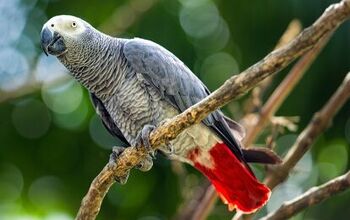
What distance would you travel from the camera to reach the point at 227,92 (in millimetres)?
1895

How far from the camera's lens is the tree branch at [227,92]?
5.64ft

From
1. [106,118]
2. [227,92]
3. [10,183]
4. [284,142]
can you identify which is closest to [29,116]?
[10,183]

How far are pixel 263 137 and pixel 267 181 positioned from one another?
131 centimetres

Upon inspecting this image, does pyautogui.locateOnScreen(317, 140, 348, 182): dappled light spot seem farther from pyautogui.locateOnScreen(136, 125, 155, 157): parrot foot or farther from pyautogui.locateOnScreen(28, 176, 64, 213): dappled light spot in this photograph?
pyautogui.locateOnScreen(136, 125, 155, 157): parrot foot

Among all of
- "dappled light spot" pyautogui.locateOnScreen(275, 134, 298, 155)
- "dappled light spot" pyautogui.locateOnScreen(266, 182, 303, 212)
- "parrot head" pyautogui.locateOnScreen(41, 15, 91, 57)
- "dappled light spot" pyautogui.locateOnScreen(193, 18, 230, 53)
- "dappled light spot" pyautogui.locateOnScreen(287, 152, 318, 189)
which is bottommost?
"dappled light spot" pyautogui.locateOnScreen(266, 182, 303, 212)

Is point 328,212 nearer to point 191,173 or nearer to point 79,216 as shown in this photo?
point 191,173

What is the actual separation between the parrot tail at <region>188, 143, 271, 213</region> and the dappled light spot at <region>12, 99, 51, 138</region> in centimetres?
149

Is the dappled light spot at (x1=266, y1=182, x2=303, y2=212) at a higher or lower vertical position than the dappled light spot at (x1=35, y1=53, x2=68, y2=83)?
lower

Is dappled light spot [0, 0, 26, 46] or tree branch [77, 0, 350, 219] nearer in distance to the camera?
tree branch [77, 0, 350, 219]

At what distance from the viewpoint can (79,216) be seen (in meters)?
2.34

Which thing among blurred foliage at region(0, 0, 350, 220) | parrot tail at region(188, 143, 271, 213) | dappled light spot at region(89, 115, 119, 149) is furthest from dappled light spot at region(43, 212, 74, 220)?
parrot tail at region(188, 143, 271, 213)

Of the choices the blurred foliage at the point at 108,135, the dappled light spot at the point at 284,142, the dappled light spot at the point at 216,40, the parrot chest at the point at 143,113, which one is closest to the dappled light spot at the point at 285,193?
the blurred foliage at the point at 108,135

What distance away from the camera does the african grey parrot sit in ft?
8.57

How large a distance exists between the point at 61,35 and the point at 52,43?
5 centimetres
